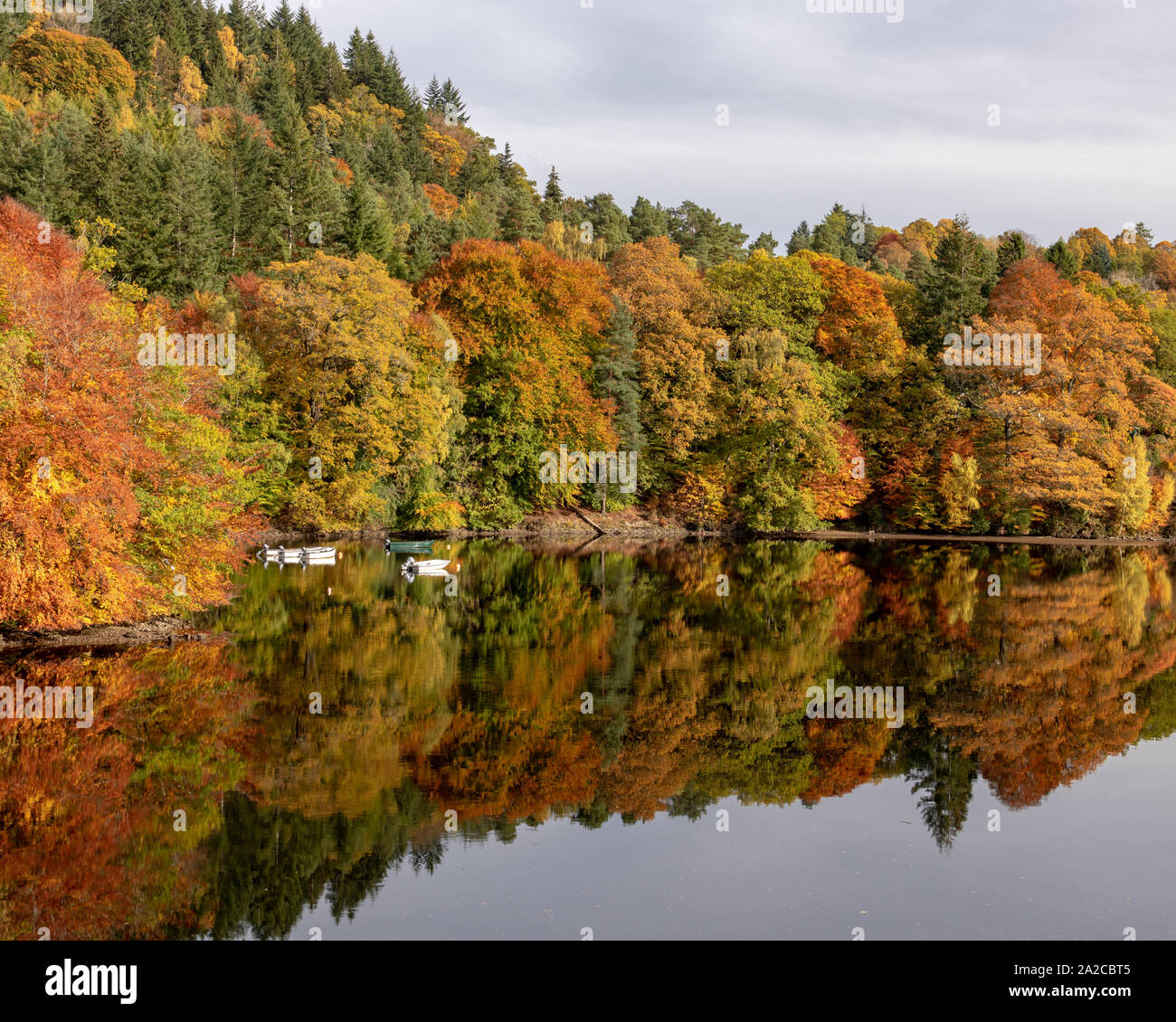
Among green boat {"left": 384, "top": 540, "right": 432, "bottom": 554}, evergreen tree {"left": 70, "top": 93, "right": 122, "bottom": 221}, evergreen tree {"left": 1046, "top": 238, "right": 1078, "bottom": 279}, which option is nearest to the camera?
green boat {"left": 384, "top": 540, "right": 432, "bottom": 554}

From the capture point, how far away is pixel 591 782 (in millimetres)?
14711

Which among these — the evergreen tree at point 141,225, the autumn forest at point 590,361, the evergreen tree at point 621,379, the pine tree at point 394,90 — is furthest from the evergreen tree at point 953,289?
the pine tree at point 394,90

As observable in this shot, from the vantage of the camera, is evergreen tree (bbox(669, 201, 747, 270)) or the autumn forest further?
evergreen tree (bbox(669, 201, 747, 270))

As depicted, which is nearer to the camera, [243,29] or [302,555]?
[302,555]

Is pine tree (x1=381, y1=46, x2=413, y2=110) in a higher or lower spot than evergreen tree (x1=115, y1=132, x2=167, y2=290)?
higher

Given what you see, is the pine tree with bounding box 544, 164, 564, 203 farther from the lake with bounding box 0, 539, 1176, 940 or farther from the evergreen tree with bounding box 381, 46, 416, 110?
the lake with bounding box 0, 539, 1176, 940

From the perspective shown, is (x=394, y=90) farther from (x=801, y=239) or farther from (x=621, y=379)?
(x=621, y=379)

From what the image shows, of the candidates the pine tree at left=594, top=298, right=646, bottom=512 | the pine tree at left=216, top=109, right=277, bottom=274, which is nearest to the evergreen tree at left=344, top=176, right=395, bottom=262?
the pine tree at left=216, top=109, right=277, bottom=274

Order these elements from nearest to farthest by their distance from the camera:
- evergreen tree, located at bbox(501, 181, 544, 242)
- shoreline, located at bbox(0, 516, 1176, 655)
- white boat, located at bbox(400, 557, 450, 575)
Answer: white boat, located at bbox(400, 557, 450, 575) → shoreline, located at bbox(0, 516, 1176, 655) → evergreen tree, located at bbox(501, 181, 544, 242)

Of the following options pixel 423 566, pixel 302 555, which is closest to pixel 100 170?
pixel 302 555

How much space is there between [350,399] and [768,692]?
114ft

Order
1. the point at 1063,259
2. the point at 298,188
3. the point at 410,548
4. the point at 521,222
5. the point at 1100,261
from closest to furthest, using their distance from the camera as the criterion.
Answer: the point at 410,548 < the point at 298,188 < the point at 1063,259 < the point at 521,222 < the point at 1100,261

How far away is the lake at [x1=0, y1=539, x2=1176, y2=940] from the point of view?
1077cm
